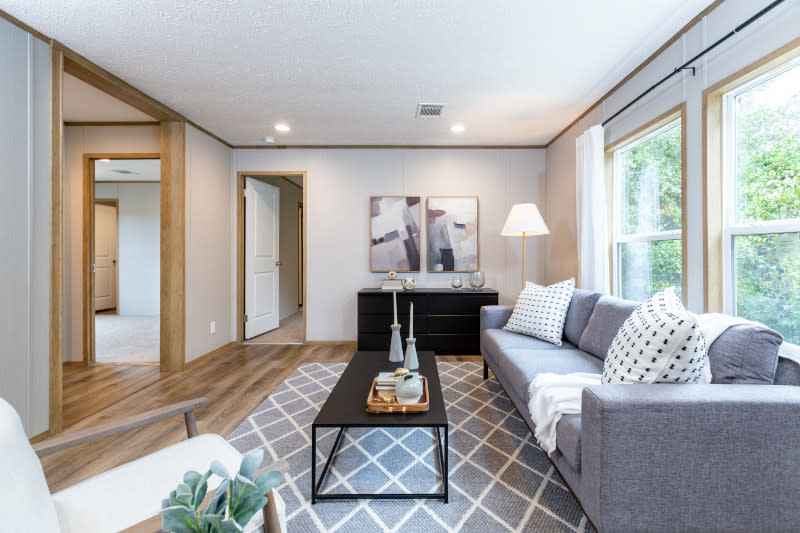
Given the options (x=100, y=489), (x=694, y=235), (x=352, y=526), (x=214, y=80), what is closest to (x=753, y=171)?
(x=694, y=235)

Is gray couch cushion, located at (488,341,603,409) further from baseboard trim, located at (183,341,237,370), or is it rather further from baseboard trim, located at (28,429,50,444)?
baseboard trim, located at (183,341,237,370)

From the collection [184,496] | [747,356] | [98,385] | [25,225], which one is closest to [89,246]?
[98,385]

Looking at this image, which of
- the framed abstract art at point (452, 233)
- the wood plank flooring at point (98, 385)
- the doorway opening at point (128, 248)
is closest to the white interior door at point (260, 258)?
the wood plank flooring at point (98, 385)

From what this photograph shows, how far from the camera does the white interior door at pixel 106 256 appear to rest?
703 centimetres

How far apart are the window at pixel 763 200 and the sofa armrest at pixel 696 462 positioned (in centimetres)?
87

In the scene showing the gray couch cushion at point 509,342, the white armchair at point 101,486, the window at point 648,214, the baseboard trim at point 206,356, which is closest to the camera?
the white armchair at point 101,486

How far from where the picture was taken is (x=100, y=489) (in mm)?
1078

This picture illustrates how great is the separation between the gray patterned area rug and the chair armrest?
0.63 m

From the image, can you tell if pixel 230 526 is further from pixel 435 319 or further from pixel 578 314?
pixel 435 319

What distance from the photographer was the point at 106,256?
7.15 meters

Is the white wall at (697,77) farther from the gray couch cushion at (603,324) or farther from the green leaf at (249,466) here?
the green leaf at (249,466)

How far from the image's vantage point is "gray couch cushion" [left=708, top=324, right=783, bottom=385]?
1.34 meters

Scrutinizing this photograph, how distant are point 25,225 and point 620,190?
422 centimetres

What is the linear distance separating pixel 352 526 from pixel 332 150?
12.9 feet
